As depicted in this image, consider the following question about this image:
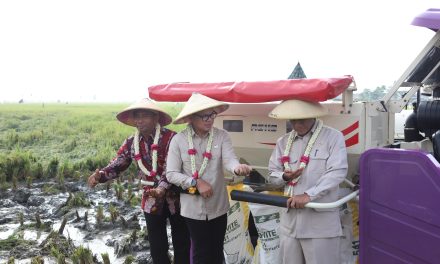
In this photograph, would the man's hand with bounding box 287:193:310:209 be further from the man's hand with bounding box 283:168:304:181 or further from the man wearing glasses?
the man wearing glasses

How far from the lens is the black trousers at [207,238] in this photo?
2.97m

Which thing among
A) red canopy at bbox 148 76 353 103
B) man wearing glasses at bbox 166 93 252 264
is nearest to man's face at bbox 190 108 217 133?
man wearing glasses at bbox 166 93 252 264

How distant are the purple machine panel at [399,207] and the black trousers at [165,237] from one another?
140 cm

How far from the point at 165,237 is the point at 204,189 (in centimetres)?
77

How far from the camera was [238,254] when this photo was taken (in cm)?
370

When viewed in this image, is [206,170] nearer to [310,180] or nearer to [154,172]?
[154,172]

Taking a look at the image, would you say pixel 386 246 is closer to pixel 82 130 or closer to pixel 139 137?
pixel 139 137

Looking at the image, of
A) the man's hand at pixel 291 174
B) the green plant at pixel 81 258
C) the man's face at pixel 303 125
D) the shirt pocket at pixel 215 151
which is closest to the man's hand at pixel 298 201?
the man's hand at pixel 291 174

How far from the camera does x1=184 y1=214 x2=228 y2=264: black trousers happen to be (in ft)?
9.76

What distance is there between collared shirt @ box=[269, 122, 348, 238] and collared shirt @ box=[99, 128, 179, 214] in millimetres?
907

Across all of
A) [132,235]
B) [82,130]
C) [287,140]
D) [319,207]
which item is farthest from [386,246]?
[82,130]

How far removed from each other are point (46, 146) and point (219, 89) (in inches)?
523

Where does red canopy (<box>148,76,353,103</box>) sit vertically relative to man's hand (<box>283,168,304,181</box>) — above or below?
above

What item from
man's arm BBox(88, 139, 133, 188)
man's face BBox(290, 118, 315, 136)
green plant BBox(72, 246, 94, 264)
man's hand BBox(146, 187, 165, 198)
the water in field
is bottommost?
the water in field
